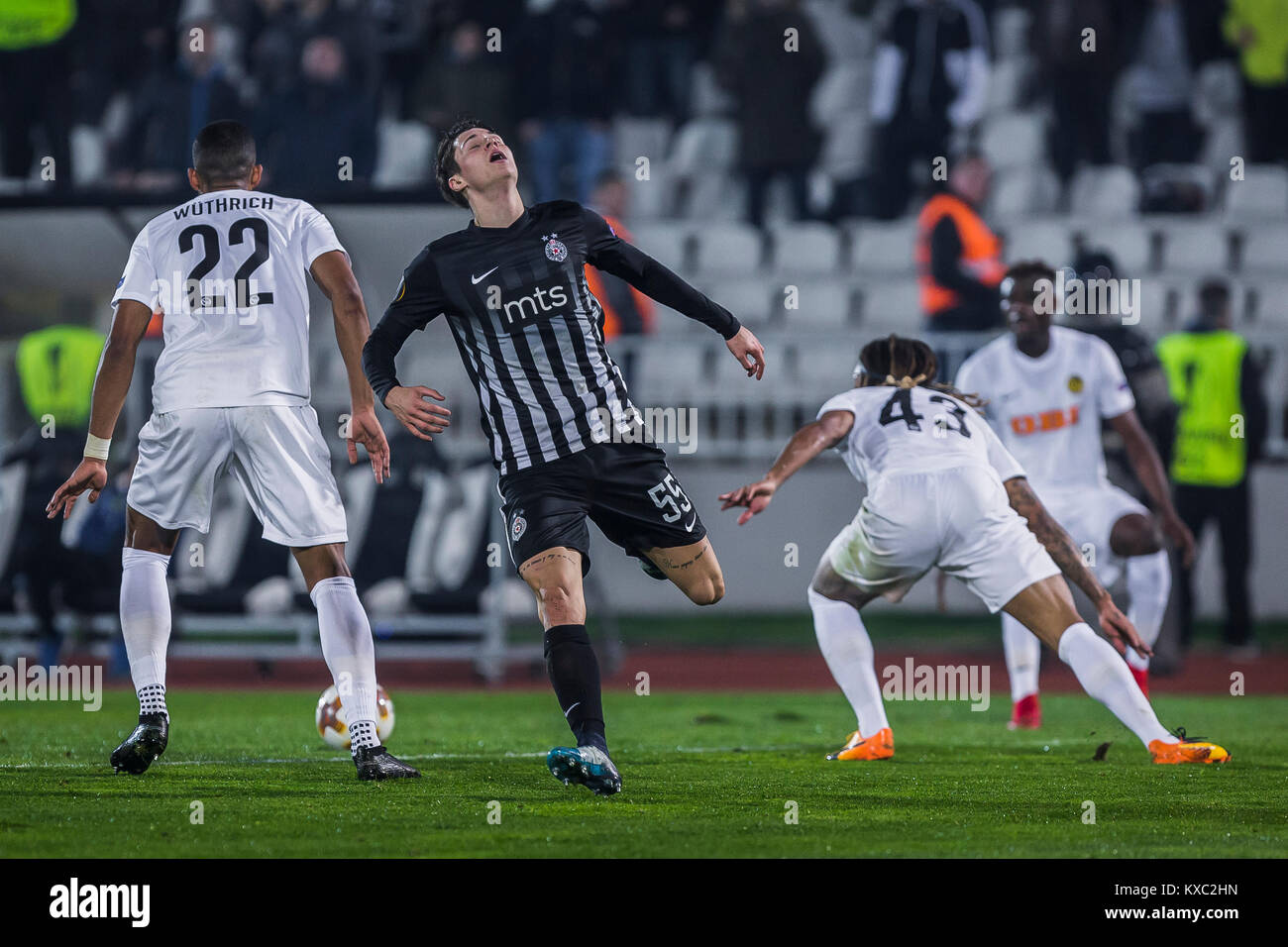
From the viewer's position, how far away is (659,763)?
5.95m

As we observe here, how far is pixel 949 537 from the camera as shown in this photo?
5.91 m

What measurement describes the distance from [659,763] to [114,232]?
287 inches

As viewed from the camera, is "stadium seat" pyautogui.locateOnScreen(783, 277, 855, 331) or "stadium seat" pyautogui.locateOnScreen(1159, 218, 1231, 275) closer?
"stadium seat" pyautogui.locateOnScreen(783, 277, 855, 331)

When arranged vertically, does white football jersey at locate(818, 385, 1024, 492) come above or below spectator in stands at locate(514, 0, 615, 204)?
below

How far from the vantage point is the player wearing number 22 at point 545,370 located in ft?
17.1

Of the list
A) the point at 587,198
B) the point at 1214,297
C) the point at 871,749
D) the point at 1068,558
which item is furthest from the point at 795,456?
the point at 587,198

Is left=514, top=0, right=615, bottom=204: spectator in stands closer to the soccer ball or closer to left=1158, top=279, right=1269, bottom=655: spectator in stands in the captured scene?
left=1158, top=279, right=1269, bottom=655: spectator in stands

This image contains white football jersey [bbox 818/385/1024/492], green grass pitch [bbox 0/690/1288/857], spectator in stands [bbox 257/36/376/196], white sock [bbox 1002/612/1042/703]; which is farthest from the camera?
spectator in stands [bbox 257/36/376/196]

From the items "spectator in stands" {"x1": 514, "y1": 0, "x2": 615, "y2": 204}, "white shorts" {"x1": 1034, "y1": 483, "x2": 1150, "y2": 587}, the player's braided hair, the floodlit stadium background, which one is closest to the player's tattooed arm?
the player's braided hair

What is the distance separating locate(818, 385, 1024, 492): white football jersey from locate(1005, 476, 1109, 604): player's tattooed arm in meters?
0.07

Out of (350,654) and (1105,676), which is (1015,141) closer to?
(1105,676)

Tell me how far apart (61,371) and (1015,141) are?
9737 mm

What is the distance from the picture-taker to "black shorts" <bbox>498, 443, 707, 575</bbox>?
5152 millimetres
